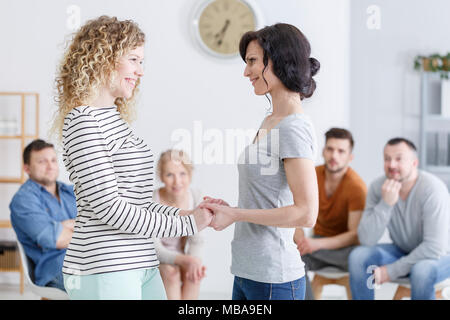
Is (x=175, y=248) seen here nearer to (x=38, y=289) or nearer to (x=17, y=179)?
(x=38, y=289)

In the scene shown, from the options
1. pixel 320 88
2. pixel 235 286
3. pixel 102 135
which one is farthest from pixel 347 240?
pixel 102 135

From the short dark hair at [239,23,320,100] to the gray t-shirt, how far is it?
64 millimetres

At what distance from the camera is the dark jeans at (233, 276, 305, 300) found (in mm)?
984

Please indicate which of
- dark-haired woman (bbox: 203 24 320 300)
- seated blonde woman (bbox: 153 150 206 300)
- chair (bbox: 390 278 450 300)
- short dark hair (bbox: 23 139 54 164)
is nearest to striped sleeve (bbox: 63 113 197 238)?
dark-haired woman (bbox: 203 24 320 300)

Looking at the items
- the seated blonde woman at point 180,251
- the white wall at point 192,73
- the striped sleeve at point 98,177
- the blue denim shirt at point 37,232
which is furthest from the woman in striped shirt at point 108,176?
the blue denim shirt at point 37,232

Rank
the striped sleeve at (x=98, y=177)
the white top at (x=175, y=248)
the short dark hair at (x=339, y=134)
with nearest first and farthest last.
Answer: the striped sleeve at (x=98, y=177)
the white top at (x=175, y=248)
the short dark hair at (x=339, y=134)

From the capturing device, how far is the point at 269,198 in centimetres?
98

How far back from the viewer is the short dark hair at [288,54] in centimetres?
95

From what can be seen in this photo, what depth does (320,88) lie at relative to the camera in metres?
2.49

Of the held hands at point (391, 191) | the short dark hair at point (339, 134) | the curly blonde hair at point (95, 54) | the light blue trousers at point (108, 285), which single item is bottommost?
the light blue trousers at point (108, 285)

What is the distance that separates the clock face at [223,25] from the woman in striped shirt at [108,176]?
49.9 inches

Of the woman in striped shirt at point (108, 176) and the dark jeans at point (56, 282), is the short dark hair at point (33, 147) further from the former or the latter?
the woman in striped shirt at point (108, 176)

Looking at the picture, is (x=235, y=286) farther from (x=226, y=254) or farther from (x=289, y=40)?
(x=226, y=254)

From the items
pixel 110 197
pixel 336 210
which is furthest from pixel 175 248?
pixel 110 197
